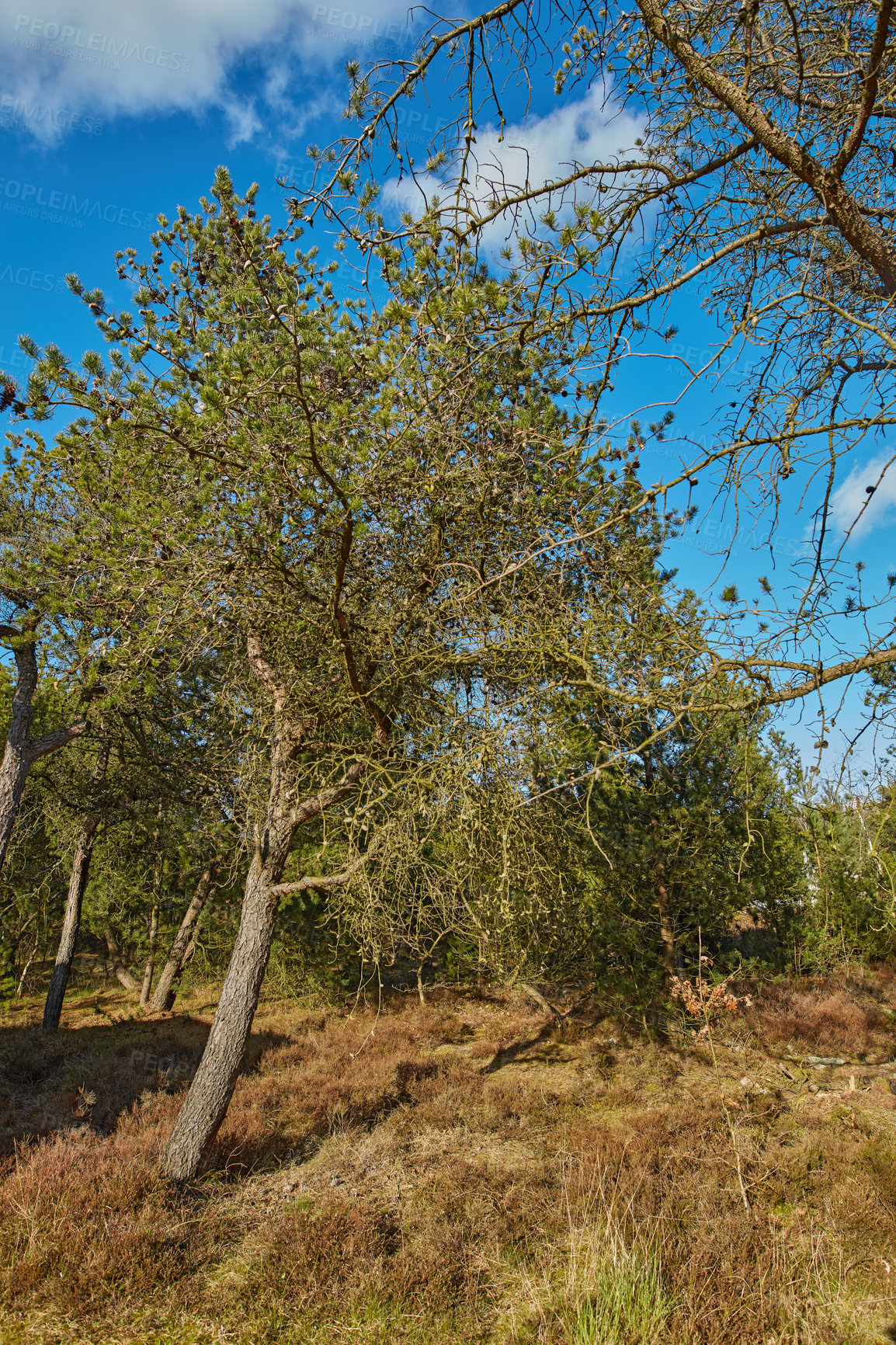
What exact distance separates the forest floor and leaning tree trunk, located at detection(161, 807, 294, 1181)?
11.5 inches

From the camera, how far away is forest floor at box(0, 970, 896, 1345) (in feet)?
11.7

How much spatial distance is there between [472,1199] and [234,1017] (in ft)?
8.05

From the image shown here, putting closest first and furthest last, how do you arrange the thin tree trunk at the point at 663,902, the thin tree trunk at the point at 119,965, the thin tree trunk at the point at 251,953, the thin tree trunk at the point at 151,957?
the thin tree trunk at the point at 251,953
the thin tree trunk at the point at 663,902
the thin tree trunk at the point at 151,957
the thin tree trunk at the point at 119,965

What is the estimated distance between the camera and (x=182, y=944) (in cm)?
1408

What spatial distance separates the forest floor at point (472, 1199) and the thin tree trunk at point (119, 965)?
8.74 metres

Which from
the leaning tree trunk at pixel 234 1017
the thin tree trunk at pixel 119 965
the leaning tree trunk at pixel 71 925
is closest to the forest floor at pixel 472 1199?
the leaning tree trunk at pixel 234 1017

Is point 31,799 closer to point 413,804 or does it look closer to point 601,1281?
point 413,804

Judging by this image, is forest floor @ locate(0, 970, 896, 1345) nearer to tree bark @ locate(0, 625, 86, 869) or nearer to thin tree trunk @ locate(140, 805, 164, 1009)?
tree bark @ locate(0, 625, 86, 869)

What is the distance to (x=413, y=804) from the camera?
374 centimetres

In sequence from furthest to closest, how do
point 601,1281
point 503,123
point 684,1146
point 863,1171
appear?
1. point 684,1146
2. point 863,1171
3. point 601,1281
4. point 503,123

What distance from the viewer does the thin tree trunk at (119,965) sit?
58.1ft

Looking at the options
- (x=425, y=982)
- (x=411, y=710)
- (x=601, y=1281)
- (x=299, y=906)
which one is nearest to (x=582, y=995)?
(x=425, y=982)

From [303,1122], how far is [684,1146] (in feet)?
13.9

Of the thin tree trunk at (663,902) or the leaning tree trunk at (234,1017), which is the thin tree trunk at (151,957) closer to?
the leaning tree trunk at (234,1017)
